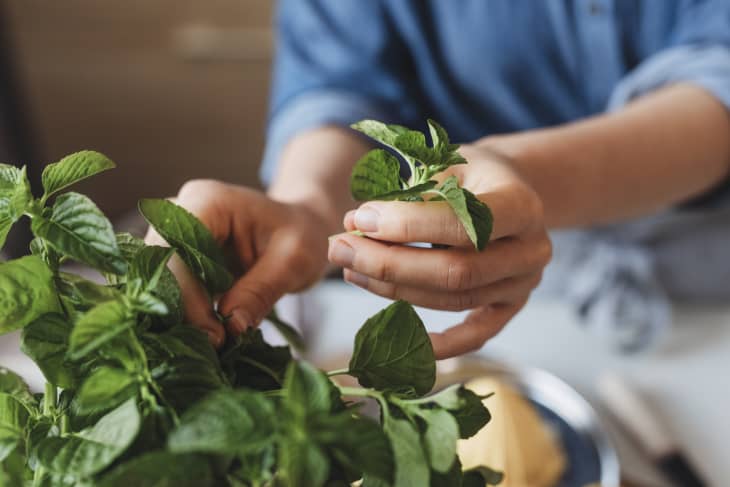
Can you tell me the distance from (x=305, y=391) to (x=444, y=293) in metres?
0.10

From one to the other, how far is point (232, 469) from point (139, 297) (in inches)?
1.5

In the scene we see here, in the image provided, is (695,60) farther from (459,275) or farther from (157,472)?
(157,472)

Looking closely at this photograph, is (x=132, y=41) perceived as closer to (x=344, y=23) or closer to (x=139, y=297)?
(x=344, y=23)

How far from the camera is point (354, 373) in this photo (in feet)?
0.59

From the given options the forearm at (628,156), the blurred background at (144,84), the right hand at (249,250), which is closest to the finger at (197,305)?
the right hand at (249,250)

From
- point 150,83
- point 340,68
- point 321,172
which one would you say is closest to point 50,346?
point 321,172

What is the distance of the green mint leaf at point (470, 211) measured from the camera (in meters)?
0.16

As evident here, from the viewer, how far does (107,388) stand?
0.14 meters

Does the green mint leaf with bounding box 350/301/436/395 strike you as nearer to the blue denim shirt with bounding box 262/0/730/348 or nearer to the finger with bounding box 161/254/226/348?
the finger with bounding box 161/254/226/348

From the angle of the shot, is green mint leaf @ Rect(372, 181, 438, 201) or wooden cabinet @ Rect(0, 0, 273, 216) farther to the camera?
wooden cabinet @ Rect(0, 0, 273, 216)

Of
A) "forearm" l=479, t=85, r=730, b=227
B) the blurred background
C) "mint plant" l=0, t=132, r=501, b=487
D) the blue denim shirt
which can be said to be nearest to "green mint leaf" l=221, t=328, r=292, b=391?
"mint plant" l=0, t=132, r=501, b=487

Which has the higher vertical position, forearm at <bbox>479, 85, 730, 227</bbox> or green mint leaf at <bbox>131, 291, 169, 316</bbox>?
forearm at <bbox>479, 85, 730, 227</bbox>

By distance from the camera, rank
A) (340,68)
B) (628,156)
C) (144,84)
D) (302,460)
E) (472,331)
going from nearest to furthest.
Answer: (302,460)
(472,331)
(628,156)
(340,68)
(144,84)

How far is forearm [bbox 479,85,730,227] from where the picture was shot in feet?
1.08
